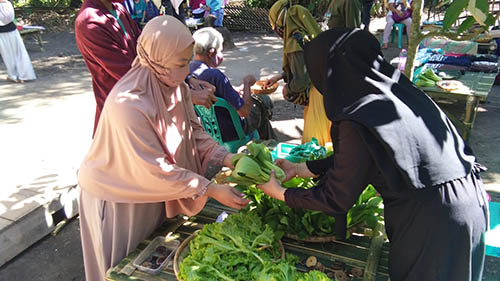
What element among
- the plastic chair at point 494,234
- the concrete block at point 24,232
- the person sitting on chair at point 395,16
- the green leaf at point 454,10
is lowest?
the concrete block at point 24,232

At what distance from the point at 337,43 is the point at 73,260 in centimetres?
A: 292

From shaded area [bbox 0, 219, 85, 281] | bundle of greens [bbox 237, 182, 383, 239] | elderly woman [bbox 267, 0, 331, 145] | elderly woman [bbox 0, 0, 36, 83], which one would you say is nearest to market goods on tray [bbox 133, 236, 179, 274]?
bundle of greens [bbox 237, 182, 383, 239]

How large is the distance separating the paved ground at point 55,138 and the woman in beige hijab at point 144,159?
4.64 ft

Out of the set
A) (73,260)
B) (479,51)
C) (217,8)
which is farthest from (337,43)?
(217,8)

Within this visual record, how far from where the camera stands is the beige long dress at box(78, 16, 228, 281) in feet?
5.90

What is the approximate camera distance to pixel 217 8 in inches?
433

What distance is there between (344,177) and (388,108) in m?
0.35

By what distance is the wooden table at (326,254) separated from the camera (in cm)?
178

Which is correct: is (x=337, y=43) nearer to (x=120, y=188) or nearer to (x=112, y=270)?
(x=120, y=188)

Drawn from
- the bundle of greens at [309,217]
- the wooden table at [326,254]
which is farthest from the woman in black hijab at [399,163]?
the bundle of greens at [309,217]

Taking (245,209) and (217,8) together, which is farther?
(217,8)

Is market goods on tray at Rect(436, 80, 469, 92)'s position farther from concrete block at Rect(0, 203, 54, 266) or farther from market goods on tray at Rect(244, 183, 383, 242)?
concrete block at Rect(0, 203, 54, 266)

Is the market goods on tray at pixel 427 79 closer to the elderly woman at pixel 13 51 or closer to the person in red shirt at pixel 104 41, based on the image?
the person in red shirt at pixel 104 41

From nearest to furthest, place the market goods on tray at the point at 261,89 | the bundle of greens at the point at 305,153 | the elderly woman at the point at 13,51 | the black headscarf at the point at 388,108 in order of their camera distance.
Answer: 1. the black headscarf at the point at 388,108
2. the bundle of greens at the point at 305,153
3. the market goods on tray at the point at 261,89
4. the elderly woman at the point at 13,51
